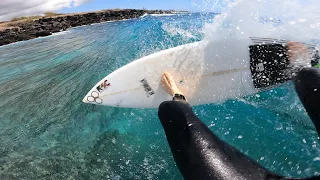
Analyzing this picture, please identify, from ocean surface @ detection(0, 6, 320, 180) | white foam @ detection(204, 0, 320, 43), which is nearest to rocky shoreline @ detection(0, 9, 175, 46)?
ocean surface @ detection(0, 6, 320, 180)

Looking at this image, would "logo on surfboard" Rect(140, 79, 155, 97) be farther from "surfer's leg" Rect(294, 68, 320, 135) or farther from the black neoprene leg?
"surfer's leg" Rect(294, 68, 320, 135)

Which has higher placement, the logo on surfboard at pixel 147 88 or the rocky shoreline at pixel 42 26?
the logo on surfboard at pixel 147 88

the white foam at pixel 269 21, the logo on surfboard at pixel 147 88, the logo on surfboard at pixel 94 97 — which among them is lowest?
the logo on surfboard at pixel 94 97

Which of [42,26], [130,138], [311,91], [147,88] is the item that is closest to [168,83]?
[147,88]

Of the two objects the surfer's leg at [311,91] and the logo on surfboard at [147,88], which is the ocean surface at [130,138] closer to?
the logo on surfboard at [147,88]

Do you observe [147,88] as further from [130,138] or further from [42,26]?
[42,26]

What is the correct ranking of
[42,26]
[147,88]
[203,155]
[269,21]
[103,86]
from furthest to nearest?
[42,26] < [269,21] < [103,86] < [147,88] < [203,155]

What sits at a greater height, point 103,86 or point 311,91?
point 311,91

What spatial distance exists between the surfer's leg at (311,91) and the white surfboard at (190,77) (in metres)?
2.66

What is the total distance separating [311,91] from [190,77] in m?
3.27

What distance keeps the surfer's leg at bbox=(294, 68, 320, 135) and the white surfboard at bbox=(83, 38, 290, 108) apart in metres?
2.66

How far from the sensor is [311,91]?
2.74 metres

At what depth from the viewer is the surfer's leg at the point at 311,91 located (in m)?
2.56

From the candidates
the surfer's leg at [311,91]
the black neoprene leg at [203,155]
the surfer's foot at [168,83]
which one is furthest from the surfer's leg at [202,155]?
the surfer's foot at [168,83]
